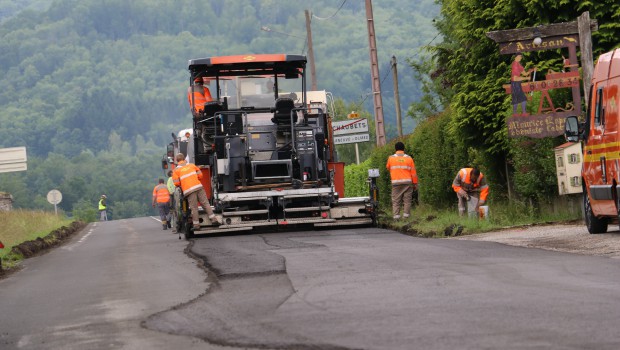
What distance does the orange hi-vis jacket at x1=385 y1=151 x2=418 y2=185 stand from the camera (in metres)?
23.9

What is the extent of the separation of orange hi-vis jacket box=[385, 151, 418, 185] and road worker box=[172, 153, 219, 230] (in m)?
4.49

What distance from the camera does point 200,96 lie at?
23.9 metres

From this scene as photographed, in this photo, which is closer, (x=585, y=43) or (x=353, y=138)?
(x=585, y=43)

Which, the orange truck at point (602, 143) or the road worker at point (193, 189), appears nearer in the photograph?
the orange truck at point (602, 143)

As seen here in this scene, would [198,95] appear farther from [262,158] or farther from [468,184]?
[468,184]

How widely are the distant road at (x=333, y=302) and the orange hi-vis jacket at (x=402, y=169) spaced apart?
8633 millimetres

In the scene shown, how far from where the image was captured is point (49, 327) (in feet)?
28.4

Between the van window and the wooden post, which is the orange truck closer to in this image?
the van window

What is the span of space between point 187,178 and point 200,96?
2875 millimetres

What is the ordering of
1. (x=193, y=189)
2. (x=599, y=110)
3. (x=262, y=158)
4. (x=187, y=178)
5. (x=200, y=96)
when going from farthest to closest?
(x=200, y=96), (x=262, y=158), (x=187, y=178), (x=193, y=189), (x=599, y=110)

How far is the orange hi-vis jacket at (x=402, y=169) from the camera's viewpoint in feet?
78.5

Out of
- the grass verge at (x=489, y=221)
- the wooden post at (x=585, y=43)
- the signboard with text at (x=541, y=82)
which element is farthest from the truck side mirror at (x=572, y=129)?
the wooden post at (x=585, y=43)

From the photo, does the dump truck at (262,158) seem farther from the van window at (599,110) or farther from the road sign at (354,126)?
the road sign at (354,126)

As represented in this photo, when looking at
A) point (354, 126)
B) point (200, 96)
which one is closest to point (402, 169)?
point (200, 96)
